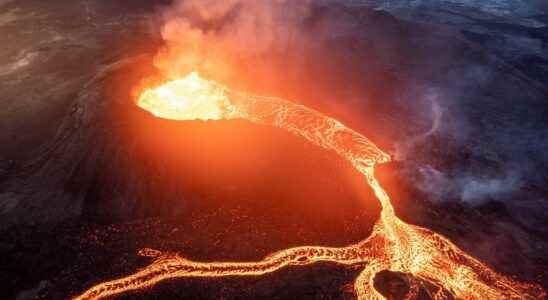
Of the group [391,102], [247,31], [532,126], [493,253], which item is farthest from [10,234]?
[532,126]

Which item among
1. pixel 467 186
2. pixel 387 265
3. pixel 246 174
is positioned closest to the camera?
pixel 387 265

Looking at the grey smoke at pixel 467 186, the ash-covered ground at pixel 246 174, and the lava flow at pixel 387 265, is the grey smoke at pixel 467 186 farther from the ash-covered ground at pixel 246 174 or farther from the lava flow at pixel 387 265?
the lava flow at pixel 387 265

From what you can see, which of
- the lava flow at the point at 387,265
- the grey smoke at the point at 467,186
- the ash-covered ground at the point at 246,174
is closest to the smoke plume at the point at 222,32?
the ash-covered ground at the point at 246,174

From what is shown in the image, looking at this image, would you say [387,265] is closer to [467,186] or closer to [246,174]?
[467,186]

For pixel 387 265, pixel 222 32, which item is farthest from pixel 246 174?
pixel 222 32

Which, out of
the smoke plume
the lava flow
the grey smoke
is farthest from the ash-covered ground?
the smoke plume

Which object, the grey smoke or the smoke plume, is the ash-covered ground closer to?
the grey smoke

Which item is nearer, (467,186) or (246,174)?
(246,174)

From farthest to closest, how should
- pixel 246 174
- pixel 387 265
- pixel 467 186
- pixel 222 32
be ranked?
pixel 222 32, pixel 467 186, pixel 246 174, pixel 387 265

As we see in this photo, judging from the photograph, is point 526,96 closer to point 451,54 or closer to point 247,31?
point 451,54
